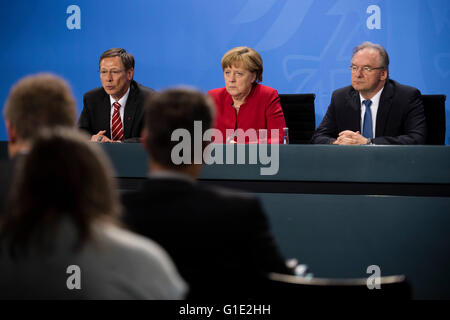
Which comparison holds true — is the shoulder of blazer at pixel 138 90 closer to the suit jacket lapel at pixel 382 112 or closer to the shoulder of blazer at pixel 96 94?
the shoulder of blazer at pixel 96 94

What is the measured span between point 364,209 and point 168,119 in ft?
4.65

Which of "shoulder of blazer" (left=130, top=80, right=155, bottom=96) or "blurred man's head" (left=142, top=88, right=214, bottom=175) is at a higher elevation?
"shoulder of blazer" (left=130, top=80, right=155, bottom=96)

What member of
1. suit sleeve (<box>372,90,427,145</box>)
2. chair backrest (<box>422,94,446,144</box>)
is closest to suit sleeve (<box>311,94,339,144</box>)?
suit sleeve (<box>372,90,427,145</box>)

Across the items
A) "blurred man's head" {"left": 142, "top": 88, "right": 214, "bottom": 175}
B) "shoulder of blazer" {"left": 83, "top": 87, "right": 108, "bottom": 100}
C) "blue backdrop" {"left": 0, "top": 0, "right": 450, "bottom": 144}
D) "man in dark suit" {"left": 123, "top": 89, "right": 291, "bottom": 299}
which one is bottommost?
"man in dark suit" {"left": 123, "top": 89, "right": 291, "bottom": 299}

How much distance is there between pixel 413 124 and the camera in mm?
3074

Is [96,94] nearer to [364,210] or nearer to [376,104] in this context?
[376,104]

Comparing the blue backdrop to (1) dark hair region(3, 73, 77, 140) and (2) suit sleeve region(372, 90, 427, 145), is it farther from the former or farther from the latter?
(1) dark hair region(3, 73, 77, 140)

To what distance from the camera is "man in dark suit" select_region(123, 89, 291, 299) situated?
1099 millimetres

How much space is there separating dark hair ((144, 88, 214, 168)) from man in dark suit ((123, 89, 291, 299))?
0.05m

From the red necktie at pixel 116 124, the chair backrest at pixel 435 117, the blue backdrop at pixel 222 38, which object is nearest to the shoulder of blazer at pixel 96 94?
the red necktie at pixel 116 124

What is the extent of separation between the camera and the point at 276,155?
96.3 inches

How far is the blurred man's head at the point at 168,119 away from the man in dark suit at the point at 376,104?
2015 mm

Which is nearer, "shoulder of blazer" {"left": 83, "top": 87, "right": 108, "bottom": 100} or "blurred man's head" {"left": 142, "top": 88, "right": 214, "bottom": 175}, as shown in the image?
"blurred man's head" {"left": 142, "top": 88, "right": 214, "bottom": 175}
